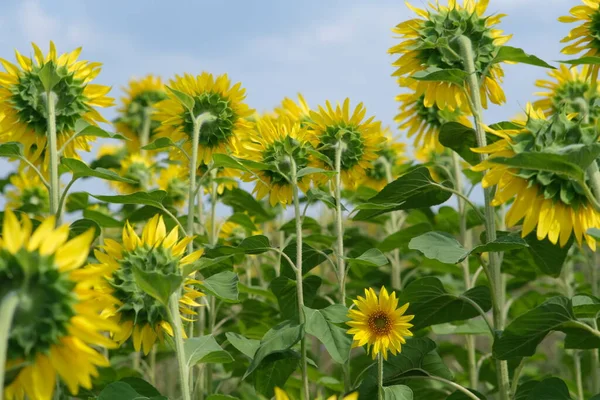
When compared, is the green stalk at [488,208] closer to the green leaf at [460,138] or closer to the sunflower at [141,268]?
the green leaf at [460,138]

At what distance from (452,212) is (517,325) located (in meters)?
1.69

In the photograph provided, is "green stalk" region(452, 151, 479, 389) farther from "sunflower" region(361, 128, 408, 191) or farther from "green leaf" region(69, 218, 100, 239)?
"green leaf" region(69, 218, 100, 239)

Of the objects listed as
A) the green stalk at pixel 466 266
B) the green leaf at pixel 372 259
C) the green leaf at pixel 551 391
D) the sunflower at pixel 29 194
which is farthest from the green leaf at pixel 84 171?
the sunflower at pixel 29 194

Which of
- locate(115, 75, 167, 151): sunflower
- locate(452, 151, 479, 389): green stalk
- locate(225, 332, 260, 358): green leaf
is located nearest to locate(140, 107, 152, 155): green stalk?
locate(115, 75, 167, 151): sunflower

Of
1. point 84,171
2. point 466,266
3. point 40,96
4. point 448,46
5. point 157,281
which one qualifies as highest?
point 448,46

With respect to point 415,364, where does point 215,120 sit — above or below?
above

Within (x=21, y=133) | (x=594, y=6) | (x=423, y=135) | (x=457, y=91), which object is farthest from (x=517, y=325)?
(x=21, y=133)

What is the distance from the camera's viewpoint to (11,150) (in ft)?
6.37

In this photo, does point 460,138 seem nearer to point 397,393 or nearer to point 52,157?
point 397,393

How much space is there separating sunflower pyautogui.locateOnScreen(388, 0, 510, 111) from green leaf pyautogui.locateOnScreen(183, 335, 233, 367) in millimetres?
892

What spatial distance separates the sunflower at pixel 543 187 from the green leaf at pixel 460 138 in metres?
0.41

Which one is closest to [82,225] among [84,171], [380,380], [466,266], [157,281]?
[84,171]

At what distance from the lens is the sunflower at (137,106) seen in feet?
13.5

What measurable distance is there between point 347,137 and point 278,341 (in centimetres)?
79
